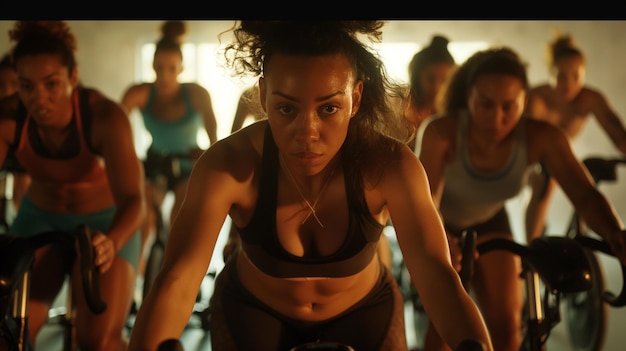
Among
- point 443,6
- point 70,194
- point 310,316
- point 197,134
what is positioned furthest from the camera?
point 197,134

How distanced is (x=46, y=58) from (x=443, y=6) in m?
0.86

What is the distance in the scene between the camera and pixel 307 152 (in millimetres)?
1161

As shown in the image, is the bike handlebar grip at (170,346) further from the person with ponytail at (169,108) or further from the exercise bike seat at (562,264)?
the person with ponytail at (169,108)

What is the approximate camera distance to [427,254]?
1134 mm

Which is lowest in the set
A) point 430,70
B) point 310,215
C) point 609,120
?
point 310,215

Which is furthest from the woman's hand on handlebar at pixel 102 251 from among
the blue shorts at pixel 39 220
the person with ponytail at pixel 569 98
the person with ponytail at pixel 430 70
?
the person with ponytail at pixel 569 98

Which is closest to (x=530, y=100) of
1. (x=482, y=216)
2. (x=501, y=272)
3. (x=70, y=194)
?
(x=482, y=216)

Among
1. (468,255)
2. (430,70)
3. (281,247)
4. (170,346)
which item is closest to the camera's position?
(170,346)

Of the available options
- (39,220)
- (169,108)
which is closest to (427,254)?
(39,220)

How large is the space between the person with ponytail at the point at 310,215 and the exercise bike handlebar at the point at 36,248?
0.77 ft

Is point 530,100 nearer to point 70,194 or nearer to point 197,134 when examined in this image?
point 197,134

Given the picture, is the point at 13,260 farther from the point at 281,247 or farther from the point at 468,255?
the point at 468,255

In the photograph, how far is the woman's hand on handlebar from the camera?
1.43 metres

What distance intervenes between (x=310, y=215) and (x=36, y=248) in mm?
520
